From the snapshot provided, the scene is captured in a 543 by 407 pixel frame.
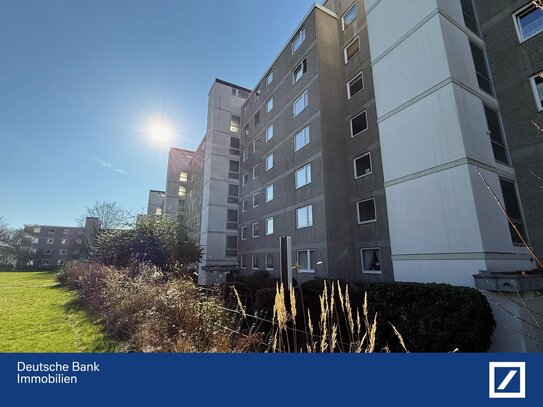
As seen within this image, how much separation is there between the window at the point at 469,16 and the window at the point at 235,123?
24.9 m

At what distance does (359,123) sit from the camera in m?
16.9

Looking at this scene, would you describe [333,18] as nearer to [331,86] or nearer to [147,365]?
[331,86]

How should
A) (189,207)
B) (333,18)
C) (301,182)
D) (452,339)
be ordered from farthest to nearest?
(189,207)
(333,18)
(301,182)
(452,339)

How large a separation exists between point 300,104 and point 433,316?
16291 millimetres

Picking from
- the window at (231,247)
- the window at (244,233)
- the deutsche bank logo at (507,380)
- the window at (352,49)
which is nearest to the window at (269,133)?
the window at (352,49)

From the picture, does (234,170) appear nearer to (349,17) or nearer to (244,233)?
(244,233)

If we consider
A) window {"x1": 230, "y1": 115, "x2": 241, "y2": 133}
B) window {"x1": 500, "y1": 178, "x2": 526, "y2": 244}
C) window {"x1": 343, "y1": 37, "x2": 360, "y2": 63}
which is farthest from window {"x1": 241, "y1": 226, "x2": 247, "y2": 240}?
window {"x1": 500, "y1": 178, "x2": 526, "y2": 244}

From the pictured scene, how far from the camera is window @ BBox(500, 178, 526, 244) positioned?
10039mm

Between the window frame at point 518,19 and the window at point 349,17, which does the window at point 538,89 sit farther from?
the window at point 349,17

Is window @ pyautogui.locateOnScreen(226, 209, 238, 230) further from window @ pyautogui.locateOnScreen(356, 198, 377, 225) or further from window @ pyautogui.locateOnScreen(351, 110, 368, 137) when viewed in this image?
window @ pyautogui.locateOnScreen(351, 110, 368, 137)

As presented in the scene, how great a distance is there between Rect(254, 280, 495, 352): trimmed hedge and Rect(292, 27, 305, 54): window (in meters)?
19.0

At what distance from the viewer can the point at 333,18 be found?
2000 cm

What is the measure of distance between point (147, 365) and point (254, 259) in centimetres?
2074

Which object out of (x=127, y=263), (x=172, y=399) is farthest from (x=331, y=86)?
(x=172, y=399)
